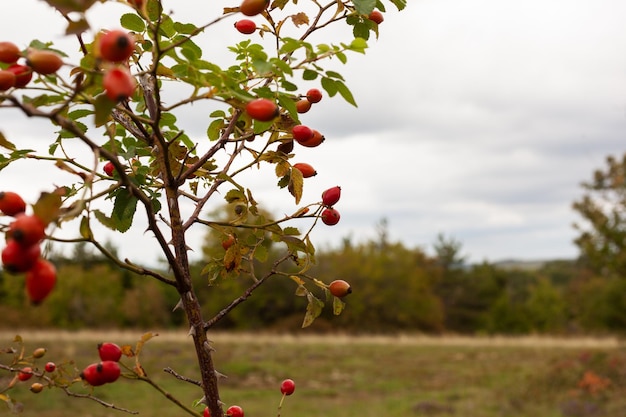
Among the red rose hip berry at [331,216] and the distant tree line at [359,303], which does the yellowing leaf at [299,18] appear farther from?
the distant tree line at [359,303]

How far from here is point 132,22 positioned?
4.75 ft

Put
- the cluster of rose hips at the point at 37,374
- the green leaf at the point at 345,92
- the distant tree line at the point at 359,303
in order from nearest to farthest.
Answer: the green leaf at the point at 345,92, the cluster of rose hips at the point at 37,374, the distant tree line at the point at 359,303

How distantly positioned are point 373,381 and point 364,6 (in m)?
15.5

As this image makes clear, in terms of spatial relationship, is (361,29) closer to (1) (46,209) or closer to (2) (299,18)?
(2) (299,18)

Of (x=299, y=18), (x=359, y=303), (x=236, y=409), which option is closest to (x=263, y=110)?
(x=299, y=18)

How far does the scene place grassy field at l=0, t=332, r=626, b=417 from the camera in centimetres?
1216

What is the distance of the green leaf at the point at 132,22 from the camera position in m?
1.44

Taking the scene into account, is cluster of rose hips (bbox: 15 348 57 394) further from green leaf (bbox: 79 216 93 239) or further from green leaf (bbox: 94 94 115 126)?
green leaf (bbox: 94 94 115 126)

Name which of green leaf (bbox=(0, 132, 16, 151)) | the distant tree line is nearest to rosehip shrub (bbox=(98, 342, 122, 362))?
green leaf (bbox=(0, 132, 16, 151))

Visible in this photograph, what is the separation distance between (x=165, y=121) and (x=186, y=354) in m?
17.8

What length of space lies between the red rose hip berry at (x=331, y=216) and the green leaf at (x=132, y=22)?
61 centimetres

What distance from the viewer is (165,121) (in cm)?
164

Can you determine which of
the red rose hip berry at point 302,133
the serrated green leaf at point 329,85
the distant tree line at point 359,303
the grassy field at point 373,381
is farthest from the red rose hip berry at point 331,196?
the distant tree line at point 359,303

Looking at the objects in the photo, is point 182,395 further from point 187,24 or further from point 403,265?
point 403,265
